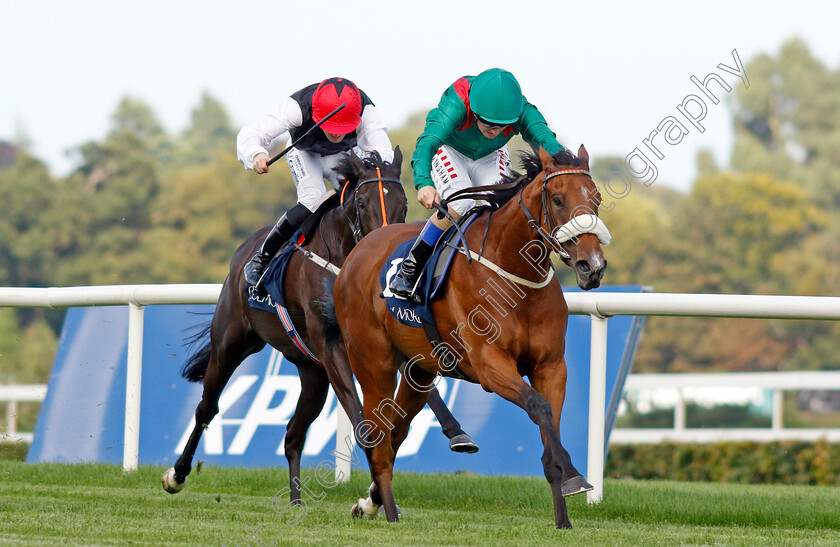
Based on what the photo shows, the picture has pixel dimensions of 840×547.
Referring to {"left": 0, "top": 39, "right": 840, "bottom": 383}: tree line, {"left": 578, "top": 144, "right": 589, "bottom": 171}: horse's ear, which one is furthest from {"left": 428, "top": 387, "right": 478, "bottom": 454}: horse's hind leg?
{"left": 0, "top": 39, "right": 840, "bottom": 383}: tree line

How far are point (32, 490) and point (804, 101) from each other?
5432cm

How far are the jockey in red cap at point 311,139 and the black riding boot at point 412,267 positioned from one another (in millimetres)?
1286

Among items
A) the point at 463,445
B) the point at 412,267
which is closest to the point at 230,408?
the point at 463,445

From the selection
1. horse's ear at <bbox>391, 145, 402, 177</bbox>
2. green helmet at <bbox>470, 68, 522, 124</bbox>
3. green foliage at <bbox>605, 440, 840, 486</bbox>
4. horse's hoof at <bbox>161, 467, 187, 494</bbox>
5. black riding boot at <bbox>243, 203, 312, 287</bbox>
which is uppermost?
horse's ear at <bbox>391, 145, 402, 177</bbox>

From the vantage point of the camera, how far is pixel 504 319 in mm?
4891

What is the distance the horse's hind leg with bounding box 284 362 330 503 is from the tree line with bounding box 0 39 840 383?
900 inches

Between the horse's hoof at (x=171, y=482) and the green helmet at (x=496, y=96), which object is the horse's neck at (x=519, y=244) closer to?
the green helmet at (x=496, y=96)

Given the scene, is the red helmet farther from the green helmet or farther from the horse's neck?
the horse's neck

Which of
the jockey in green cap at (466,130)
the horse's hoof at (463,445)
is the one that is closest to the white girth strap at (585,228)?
Answer: the jockey in green cap at (466,130)

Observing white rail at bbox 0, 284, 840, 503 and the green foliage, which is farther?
the green foliage

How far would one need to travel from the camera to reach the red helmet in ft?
21.4

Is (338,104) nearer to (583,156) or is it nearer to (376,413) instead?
(376,413)

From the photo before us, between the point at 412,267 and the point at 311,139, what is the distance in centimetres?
166

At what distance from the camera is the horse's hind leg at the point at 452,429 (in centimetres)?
540
